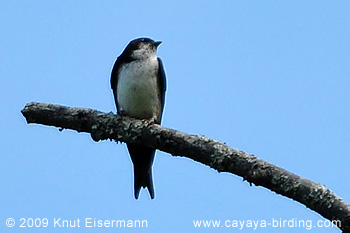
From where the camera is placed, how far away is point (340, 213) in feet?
14.5

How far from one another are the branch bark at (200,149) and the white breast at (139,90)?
4.27 feet

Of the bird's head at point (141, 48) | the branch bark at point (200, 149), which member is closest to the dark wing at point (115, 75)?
the bird's head at point (141, 48)

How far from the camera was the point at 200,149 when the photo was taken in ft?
17.5

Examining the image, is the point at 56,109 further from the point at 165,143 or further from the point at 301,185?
the point at 301,185

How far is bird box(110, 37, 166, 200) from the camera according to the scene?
7.65m

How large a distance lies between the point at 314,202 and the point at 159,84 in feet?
12.2

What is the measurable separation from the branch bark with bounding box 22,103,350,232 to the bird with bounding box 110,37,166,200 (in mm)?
1236

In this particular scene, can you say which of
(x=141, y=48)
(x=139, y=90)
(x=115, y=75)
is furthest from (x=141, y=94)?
(x=141, y=48)

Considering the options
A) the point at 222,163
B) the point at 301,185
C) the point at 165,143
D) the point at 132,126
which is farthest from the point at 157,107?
the point at 301,185

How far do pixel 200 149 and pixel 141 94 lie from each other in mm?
2473

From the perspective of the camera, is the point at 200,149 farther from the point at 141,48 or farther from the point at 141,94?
the point at 141,48

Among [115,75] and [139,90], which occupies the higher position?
[115,75]

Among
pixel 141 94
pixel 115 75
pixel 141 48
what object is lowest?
pixel 141 94

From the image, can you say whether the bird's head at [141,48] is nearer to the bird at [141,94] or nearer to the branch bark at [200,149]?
the bird at [141,94]
